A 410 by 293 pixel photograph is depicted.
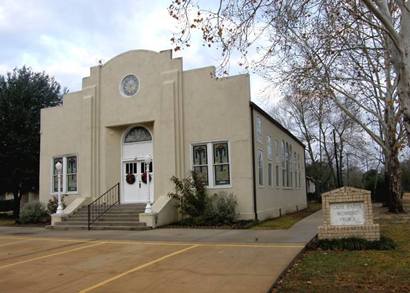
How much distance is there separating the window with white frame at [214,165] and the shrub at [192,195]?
2.12 ft

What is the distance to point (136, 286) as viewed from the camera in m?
7.66

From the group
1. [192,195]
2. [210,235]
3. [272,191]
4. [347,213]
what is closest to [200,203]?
[192,195]

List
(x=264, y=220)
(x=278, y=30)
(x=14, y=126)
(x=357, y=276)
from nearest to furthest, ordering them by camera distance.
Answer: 1. (x=357, y=276)
2. (x=278, y=30)
3. (x=264, y=220)
4. (x=14, y=126)

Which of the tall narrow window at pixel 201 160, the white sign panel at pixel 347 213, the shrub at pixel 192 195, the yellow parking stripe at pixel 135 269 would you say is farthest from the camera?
the tall narrow window at pixel 201 160

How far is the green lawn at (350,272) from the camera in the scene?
741cm

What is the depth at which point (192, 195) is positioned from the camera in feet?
63.3

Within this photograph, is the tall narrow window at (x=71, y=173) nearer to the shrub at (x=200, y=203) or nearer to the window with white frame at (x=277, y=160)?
the shrub at (x=200, y=203)

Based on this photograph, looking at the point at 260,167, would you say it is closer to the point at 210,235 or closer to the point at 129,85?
the point at 210,235

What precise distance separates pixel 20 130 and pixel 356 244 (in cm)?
2404

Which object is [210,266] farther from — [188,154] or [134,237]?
[188,154]

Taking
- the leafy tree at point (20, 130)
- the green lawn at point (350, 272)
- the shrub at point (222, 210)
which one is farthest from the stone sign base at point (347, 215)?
the leafy tree at point (20, 130)

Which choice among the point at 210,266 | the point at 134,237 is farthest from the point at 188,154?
the point at 210,266

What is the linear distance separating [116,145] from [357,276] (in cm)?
1714

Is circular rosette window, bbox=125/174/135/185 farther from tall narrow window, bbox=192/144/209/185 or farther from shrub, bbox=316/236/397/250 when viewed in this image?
shrub, bbox=316/236/397/250
